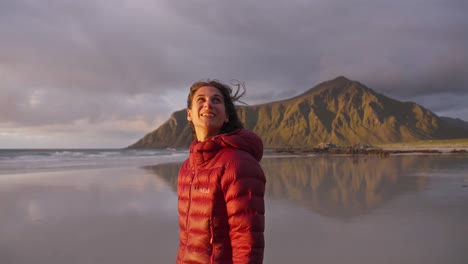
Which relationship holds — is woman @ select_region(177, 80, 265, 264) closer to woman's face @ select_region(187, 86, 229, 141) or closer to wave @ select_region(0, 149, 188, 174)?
woman's face @ select_region(187, 86, 229, 141)

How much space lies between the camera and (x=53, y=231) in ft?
23.1

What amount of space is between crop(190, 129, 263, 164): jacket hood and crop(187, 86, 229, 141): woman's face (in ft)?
0.76

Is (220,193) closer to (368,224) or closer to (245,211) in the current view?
(245,211)

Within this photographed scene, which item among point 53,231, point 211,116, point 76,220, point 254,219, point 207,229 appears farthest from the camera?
point 76,220

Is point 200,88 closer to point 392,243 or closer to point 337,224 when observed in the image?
point 392,243

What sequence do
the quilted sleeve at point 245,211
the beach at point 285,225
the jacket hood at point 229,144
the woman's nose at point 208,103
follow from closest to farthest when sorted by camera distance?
the quilted sleeve at point 245,211, the jacket hood at point 229,144, the woman's nose at point 208,103, the beach at point 285,225

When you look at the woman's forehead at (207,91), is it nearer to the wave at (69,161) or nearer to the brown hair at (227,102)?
the brown hair at (227,102)

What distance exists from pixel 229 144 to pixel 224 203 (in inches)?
15.6

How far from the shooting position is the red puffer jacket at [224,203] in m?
2.07

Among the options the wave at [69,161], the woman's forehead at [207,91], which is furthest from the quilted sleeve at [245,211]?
the wave at [69,161]

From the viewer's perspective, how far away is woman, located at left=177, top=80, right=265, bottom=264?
2076 mm

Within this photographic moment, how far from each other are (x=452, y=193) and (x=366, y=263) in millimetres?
7839

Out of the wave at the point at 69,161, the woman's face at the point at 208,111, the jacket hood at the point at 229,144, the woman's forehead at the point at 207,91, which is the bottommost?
the wave at the point at 69,161

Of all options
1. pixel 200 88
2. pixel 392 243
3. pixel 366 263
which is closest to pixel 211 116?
pixel 200 88
